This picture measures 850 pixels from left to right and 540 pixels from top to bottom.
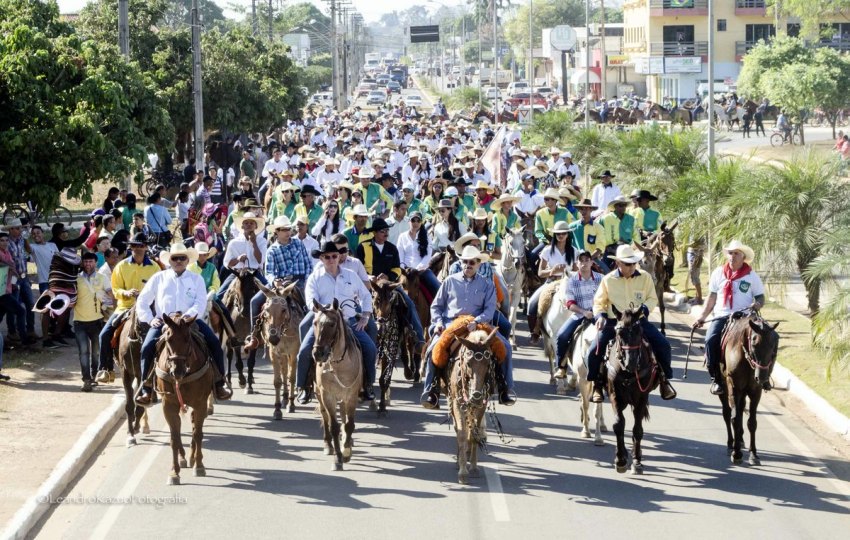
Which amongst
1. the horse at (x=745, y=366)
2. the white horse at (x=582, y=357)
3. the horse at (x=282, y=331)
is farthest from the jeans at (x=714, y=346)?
the horse at (x=282, y=331)

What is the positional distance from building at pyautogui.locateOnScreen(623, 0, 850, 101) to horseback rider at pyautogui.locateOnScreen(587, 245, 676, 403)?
3203 inches

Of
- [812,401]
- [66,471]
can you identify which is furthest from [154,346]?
[812,401]

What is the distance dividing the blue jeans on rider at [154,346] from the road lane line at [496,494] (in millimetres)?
2953

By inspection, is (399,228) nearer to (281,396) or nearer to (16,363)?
(281,396)

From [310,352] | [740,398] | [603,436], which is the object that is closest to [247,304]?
[310,352]

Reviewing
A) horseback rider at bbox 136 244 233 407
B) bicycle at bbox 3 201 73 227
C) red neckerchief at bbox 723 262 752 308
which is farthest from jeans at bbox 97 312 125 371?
red neckerchief at bbox 723 262 752 308

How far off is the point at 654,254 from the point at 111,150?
9227mm

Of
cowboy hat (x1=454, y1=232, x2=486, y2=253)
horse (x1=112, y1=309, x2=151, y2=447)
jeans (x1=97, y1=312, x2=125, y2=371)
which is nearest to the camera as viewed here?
horse (x1=112, y1=309, x2=151, y2=447)

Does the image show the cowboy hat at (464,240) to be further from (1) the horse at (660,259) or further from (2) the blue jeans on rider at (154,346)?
(1) the horse at (660,259)

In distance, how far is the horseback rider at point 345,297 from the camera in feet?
46.9

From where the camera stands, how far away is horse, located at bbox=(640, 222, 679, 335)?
21484 millimetres

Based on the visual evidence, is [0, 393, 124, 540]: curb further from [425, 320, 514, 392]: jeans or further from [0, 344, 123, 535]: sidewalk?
[425, 320, 514, 392]: jeans

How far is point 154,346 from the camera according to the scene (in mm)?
13867

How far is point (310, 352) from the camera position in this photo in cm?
1401
